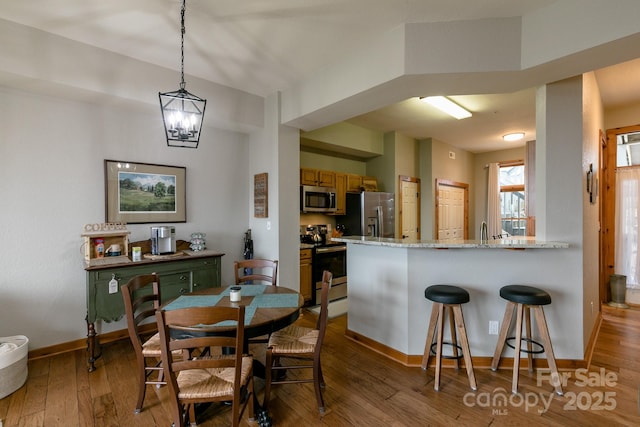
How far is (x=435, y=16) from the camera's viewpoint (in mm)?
2318

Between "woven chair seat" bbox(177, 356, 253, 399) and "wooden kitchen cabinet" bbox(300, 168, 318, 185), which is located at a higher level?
"wooden kitchen cabinet" bbox(300, 168, 318, 185)

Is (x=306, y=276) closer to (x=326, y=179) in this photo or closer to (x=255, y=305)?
(x=326, y=179)

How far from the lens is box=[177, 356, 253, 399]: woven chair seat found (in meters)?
1.58

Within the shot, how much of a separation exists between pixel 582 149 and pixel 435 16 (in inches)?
69.9

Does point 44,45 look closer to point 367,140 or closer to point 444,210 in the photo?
point 367,140

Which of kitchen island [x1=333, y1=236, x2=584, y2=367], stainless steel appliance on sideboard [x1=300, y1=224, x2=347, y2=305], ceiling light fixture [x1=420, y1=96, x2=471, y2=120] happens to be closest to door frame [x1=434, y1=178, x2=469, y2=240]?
ceiling light fixture [x1=420, y1=96, x2=471, y2=120]

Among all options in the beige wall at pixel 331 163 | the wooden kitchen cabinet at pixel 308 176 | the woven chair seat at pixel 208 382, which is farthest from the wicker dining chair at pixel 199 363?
the beige wall at pixel 331 163

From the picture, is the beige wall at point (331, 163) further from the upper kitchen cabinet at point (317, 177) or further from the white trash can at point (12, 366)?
the white trash can at point (12, 366)

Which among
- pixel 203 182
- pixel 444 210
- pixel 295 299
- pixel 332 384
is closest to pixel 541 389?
pixel 332 384

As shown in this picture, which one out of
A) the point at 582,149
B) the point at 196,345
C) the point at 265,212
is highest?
the point at 582,149

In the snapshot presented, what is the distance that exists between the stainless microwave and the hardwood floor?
2.34 m

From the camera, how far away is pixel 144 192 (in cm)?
335

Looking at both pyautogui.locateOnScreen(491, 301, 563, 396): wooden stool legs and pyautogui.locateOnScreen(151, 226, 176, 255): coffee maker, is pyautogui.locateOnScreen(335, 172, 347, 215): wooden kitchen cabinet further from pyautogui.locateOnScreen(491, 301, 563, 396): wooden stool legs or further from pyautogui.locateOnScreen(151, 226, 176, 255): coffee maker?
pyautogui.locateOnScreen(491, 301, 563, 396): wooden stool legs

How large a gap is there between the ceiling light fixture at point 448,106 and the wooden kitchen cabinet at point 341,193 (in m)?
1.83
